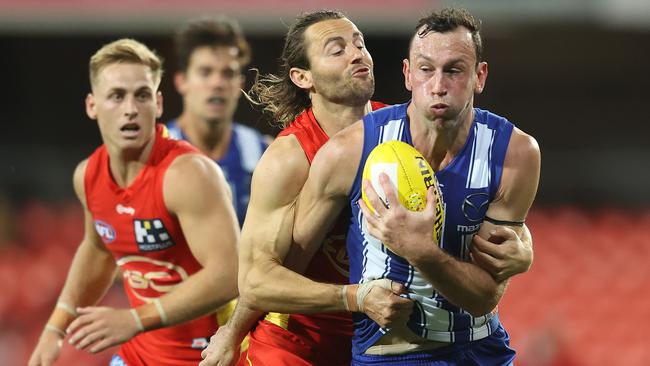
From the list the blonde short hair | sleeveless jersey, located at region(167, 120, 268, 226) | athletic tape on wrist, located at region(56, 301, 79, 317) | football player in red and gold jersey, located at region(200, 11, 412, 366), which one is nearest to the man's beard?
football player in red and gold jersey, located at region(200, 11, 412, 366)

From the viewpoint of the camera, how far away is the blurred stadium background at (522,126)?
10.7m

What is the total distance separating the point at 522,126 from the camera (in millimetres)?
18453

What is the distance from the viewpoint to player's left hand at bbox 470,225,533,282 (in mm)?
3691

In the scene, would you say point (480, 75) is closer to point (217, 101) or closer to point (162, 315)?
point (162, 315)

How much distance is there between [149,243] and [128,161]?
1.40 ft

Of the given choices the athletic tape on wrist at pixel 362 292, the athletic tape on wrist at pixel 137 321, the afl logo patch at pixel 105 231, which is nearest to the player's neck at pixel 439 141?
the athletic tape on wrist at pixel 362 292

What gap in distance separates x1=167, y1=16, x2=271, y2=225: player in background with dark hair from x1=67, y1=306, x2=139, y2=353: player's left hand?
2.12 meters

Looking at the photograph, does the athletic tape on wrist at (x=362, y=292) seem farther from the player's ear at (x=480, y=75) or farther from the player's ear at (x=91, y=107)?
the player's ear at (x=91, y=107)

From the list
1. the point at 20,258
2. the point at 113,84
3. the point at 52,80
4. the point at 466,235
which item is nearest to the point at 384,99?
the point at 52,80

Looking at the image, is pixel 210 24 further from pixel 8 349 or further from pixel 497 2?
pixel 497 2

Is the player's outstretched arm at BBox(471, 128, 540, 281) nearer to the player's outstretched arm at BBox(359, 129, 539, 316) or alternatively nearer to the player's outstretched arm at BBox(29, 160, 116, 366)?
the player's outstretched arm at BBox(359, 129, 539, 316)

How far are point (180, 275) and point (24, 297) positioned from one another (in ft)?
21.0

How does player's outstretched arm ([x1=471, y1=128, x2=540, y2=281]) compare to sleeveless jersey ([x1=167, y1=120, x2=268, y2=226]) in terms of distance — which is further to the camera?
sleeveless jersey ([x1=167, y1=120, x2=268, y2=226])

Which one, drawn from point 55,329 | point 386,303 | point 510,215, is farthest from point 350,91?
point 55,329
